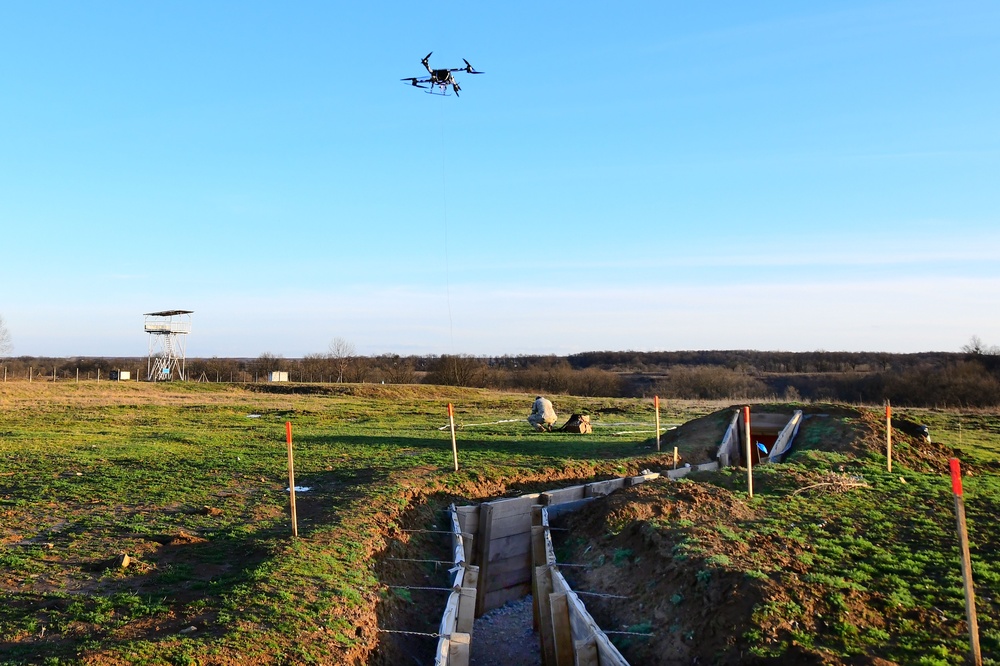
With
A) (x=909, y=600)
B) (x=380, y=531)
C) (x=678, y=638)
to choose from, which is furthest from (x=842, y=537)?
(x=380, y=531)

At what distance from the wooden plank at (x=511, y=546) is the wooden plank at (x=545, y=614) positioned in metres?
2.23

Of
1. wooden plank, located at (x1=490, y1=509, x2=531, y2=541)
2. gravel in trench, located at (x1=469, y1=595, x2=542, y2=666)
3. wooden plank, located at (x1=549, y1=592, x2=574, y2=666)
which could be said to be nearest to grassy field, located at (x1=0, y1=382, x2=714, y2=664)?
wooden plank, located at (x1=490, y1=509, x2=531, y2=541)

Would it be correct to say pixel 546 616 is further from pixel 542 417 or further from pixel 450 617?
pixel 542 417

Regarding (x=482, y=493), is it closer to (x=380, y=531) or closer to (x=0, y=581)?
(x=380, y=531)

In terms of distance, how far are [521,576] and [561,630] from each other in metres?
4.34

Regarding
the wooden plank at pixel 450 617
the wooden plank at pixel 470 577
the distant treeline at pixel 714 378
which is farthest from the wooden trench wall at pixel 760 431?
the distant treeline at pixel 714 378

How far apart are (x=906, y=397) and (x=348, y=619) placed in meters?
51.8

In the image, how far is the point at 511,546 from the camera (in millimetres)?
12984

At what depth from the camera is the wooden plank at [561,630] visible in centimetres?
863

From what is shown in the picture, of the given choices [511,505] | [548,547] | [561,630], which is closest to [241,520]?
[511,505]

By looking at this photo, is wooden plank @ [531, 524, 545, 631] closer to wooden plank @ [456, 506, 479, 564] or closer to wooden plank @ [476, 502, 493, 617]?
wooden plank @ [476, 502, 493, 617]

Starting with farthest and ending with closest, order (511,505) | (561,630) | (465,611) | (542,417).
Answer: (542,417)
(511,505)
(465,611)
(561,630)

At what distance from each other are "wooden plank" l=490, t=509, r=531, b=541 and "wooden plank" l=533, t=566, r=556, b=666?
7.74 ft

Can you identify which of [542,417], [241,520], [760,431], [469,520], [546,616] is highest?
[542,417]
